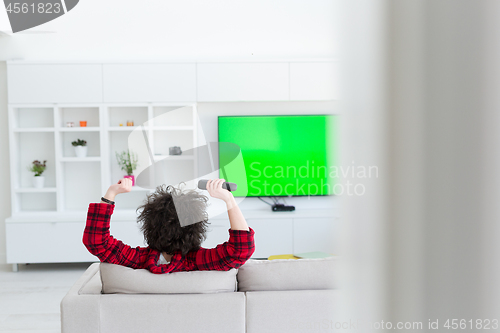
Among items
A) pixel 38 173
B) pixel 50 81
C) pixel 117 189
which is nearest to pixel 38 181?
pixel 38 173

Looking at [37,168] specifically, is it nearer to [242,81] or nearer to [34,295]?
[34,295]

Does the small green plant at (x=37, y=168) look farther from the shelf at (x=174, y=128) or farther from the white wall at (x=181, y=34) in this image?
the shelf at (x=174, y=128)

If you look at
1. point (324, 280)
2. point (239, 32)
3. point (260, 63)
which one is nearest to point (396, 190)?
point (324, 280)

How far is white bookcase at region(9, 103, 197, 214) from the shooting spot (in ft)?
14.0

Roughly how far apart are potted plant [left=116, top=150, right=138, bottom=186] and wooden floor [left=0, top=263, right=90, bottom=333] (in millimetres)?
1038

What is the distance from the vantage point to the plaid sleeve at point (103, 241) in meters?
1.52

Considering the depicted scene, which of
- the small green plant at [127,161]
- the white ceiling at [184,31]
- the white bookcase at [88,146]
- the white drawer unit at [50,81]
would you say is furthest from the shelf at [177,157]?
the white ceiling at [184,31]

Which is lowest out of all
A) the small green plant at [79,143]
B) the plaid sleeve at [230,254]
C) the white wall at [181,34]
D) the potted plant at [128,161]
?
the plaid sleeve at [230,254]

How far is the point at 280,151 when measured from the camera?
4348mm

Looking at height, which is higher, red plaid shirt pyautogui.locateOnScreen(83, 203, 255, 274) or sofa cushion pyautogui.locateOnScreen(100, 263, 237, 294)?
red plaid shirt pyautogui.locateOnScreen(83, 203, 255, 274)

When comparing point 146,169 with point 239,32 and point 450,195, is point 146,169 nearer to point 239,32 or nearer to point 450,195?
point 239,32

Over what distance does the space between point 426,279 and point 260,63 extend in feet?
13.4

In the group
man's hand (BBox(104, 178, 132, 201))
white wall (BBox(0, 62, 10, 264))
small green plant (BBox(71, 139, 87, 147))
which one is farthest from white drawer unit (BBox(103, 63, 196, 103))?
man's hand (BBox(104, 178, 132, 201))

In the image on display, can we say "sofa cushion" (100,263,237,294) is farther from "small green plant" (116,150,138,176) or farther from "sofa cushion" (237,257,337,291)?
"small green plant" (116,150,138,176)
